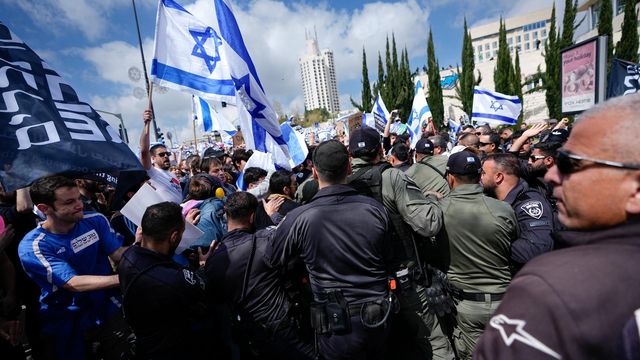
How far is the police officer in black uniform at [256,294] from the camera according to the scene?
2.60 meters

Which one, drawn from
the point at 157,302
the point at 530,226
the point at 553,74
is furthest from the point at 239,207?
the point at 553,74

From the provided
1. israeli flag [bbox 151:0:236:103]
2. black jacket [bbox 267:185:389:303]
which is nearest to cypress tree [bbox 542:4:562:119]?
israeli flag [bbox 151:0:236:103]

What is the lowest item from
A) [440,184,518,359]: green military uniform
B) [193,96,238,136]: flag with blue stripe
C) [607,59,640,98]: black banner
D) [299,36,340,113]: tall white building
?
[440,184,518,359]: green military uniform

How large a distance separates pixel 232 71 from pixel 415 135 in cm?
672

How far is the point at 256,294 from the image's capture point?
2.62 m

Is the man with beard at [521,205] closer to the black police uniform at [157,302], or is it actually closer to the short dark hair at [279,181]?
the short dark hair at [279,181]

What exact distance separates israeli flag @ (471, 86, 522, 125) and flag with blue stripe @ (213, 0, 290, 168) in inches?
288

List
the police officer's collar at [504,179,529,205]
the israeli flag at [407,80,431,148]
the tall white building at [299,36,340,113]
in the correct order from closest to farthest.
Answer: the police officer's collar at [504,179,529,205] → the israeli flag at [407,80,431,148] → the tall white building at [299,36,340,113]

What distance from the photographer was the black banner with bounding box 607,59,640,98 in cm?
512

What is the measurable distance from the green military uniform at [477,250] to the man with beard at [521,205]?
11 centimetres

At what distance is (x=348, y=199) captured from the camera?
7.75ft

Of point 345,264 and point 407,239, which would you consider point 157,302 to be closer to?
point 345,264

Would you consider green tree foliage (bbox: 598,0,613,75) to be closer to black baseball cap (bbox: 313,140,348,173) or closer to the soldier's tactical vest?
the soldier's tactical vest

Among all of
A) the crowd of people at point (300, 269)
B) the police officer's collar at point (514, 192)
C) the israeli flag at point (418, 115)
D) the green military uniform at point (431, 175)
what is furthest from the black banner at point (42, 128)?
the israeli flag at point (418, 115)
